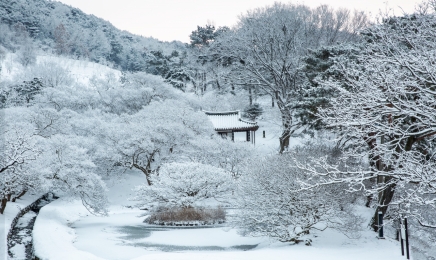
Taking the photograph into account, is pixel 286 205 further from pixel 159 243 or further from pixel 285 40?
pixel 285 40

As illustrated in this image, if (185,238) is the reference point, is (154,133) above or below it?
above

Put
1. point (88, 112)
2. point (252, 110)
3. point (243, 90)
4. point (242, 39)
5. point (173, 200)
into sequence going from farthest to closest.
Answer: point (243, 90) → point (252, 110) → point (88, 112) → point (242, 39) → point (173, 200)

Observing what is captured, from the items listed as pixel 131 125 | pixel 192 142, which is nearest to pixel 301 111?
pixel 192 142

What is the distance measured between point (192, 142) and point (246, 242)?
10.9 metres

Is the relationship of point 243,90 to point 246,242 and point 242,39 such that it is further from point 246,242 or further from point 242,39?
point 246,242

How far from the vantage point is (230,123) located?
3142 centimetres

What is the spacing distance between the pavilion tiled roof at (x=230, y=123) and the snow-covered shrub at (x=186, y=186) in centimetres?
1076

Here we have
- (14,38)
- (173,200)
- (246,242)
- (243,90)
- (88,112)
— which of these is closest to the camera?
(246,242)

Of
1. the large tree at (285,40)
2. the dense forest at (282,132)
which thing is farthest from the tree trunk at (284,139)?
the dense forest at (282,132)

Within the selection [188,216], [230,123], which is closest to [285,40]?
[230,123]

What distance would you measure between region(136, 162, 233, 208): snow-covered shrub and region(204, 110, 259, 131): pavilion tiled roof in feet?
35.3

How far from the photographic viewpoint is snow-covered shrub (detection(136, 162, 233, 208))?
19.2 meters

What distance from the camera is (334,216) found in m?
12.2

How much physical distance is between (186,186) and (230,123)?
1296 centimetres
